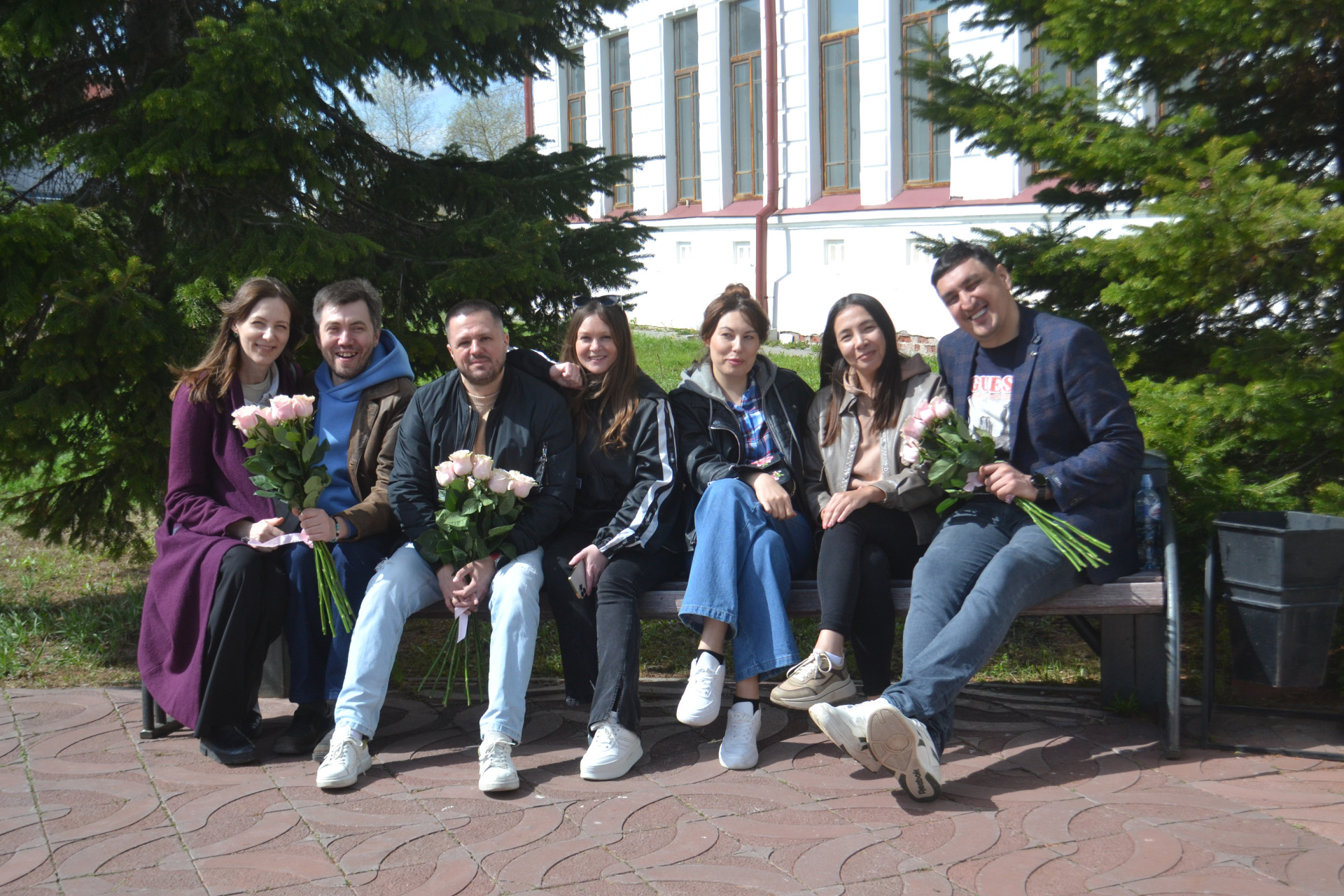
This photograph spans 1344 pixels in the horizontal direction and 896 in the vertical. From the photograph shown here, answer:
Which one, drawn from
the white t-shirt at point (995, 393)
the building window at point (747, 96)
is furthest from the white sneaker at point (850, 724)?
the building window at point (747, 96)

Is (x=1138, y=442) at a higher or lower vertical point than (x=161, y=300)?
lower

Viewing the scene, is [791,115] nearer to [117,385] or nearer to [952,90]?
[952,90]

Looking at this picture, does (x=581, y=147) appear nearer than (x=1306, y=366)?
No

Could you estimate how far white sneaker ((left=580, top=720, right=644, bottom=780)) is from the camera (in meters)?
3.70

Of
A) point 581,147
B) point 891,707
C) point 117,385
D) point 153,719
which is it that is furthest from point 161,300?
point 891,707

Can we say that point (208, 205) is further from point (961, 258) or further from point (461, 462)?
point (961, 258)

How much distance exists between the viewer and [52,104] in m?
5.40

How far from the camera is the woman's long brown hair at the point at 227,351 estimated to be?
4.28m

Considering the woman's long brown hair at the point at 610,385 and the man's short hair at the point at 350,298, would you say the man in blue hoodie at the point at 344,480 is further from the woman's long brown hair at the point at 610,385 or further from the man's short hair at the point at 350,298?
the woman's long brown hair at the point at 610,385

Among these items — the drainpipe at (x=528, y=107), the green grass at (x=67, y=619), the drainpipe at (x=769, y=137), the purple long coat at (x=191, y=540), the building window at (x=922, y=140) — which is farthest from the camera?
the drainpipe at (x=528, y=107)

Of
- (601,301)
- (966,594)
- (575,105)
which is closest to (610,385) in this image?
(601,301)

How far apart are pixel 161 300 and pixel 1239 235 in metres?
4.37

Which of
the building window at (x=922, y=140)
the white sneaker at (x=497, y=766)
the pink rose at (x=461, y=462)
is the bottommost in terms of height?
the white sneaker at (x=497, y=766)

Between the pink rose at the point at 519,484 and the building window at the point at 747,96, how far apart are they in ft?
46.2
